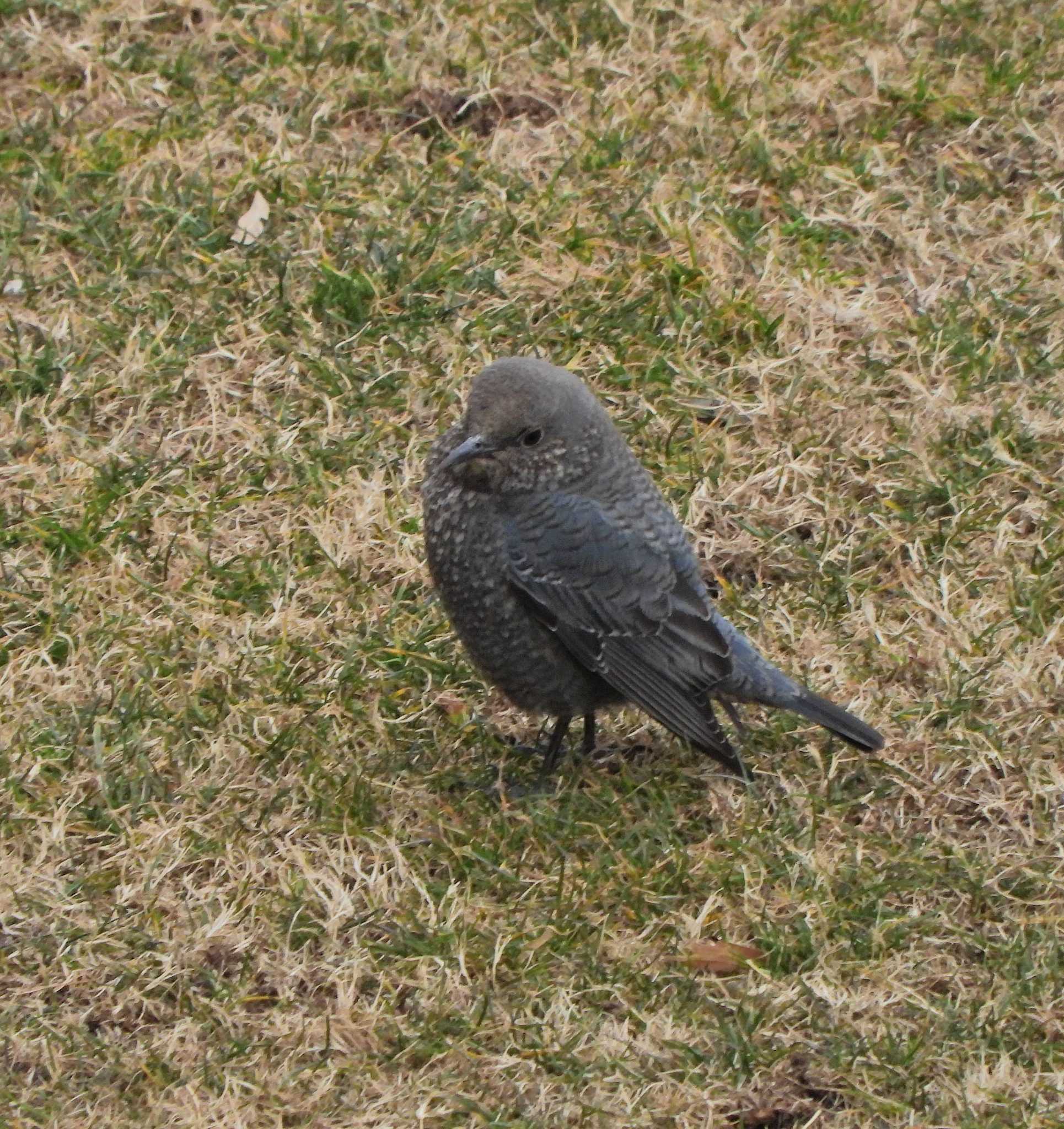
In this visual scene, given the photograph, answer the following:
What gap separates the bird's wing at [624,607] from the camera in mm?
5078

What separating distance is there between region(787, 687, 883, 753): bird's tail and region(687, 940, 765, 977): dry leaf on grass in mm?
744

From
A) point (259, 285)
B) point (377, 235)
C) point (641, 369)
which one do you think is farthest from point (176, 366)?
point (641, 369)

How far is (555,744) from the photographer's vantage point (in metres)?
5.34

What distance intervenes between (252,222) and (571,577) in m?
2.38

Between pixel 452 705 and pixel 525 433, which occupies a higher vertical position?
pixel 525 433

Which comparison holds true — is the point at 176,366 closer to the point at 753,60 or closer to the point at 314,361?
the point at 314,361

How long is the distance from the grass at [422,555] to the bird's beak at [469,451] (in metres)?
0.82

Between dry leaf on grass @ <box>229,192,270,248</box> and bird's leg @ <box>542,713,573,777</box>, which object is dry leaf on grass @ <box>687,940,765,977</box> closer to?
bird's leg @ <box>542,713,573,777</box>

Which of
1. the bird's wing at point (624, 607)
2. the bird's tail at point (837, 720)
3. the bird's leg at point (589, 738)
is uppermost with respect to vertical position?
the bird's wing at point (624, 607)

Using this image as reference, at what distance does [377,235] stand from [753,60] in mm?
1740

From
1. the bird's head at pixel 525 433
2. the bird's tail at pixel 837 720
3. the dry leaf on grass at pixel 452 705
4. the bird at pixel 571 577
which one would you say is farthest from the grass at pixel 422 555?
the bird's head at pixel 525 433

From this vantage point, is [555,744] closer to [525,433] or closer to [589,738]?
[589,738]

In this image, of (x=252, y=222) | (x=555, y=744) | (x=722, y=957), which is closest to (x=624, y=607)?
(x=555, y=744)

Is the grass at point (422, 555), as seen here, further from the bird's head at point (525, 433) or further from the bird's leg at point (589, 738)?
the bird's head at point (525, 433)
